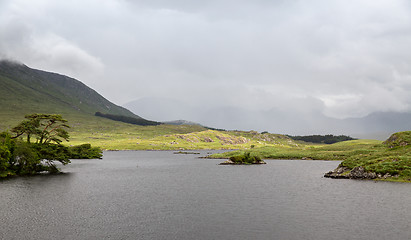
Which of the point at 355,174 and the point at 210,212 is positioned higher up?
the point at 355,174

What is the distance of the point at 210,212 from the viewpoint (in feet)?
136

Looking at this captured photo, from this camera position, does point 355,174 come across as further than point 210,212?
Yes

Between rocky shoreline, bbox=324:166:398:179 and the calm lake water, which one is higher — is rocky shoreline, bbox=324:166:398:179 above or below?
above

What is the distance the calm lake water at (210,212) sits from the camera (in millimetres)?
31578

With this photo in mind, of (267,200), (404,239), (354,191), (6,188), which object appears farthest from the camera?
(6,188)

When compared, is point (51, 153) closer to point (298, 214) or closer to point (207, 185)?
point (207, 185)

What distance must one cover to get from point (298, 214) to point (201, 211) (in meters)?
14.5

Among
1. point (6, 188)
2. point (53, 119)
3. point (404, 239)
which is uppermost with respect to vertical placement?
point (53, 119)

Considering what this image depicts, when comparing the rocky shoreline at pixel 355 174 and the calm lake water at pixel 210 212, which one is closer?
the calm lake water at pixel 210 212

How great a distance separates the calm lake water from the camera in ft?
104

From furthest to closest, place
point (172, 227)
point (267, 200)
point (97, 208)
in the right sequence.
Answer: point (267, 200) < point (97, 208) < point (172, 227)

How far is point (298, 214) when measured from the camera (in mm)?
39312

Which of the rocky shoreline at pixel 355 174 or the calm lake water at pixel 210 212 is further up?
the rocky shoreline at pixel 355 174

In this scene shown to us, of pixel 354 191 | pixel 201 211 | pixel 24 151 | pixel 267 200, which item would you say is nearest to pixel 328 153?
pixel 354 191
